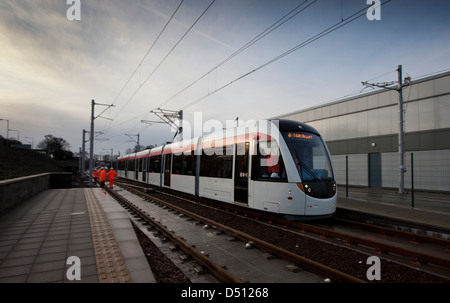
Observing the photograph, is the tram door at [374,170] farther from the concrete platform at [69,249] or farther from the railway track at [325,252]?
the concrete platform at [69,249]

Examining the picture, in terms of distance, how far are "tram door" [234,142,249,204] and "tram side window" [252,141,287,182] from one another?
19.6 inches

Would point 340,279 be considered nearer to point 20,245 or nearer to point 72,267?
point 72,267

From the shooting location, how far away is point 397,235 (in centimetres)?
681

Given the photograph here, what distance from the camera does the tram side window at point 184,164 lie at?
42.8 ft

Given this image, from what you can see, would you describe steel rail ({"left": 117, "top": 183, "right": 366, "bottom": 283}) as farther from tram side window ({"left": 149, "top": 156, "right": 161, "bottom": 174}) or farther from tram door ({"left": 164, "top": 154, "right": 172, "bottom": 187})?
tram side window ({"left": 149, "top": 156, "right": 161, "bottom": 174})

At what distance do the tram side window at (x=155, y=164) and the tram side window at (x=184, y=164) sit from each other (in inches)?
129

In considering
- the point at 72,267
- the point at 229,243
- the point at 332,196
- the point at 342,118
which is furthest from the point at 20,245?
the point at 342,118

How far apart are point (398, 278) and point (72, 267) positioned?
16.8 ft

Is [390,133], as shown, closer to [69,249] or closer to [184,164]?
[184,164]

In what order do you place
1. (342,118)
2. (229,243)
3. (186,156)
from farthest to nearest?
(342,118) → (186,156) → (229,243)

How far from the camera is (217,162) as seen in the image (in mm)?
10664

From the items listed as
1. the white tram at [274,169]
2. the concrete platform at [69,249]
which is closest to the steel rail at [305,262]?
the white tram at [274,169]
